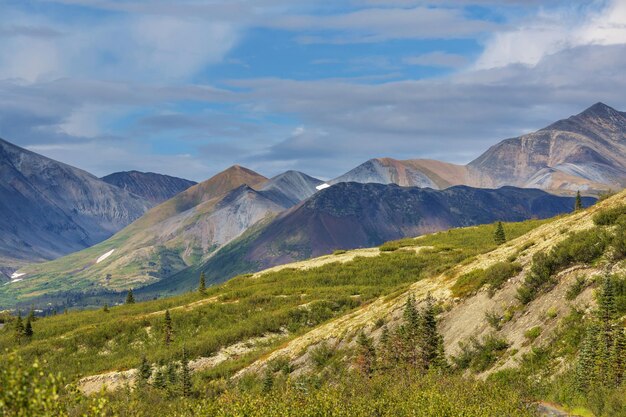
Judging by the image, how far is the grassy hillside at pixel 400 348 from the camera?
1668 inches

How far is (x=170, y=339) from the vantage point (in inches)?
4631

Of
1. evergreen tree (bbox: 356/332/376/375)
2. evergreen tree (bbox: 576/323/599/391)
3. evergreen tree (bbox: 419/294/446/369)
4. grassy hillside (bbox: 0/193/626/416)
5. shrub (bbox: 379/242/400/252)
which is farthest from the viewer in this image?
shrub (bbox: 379/242/400/252)

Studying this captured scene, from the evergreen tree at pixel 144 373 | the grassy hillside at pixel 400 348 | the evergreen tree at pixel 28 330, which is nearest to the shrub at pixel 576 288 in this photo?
the grassy hillside at pixel 400 348

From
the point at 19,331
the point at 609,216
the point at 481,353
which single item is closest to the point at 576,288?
the point at 481,353

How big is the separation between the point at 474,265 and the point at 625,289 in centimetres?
2658

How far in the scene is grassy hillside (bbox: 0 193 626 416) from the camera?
139ft

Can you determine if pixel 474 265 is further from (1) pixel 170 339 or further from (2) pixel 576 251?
(1) pixel 170 339

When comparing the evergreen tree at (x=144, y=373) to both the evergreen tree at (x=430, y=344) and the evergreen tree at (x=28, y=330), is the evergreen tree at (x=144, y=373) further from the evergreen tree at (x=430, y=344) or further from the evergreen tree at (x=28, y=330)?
the evergreen tree at (x=28, y=330)

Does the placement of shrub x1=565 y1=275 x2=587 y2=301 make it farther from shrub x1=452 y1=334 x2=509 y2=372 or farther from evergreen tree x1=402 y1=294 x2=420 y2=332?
evergreen tree x1=402 y1=294 x2=420 y2=332

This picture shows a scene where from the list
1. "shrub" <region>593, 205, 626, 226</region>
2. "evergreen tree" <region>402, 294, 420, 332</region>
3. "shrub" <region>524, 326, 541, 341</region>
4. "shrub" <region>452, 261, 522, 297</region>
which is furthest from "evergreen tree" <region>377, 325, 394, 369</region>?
"shrub" <region>593, 205, 626, 226</region>

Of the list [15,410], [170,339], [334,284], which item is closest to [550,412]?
[15,410]

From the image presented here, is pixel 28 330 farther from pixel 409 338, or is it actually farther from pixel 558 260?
pixel 558 260

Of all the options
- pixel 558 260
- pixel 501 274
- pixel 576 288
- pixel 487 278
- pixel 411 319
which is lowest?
pixel 411 319

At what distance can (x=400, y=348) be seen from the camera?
6203 cm
